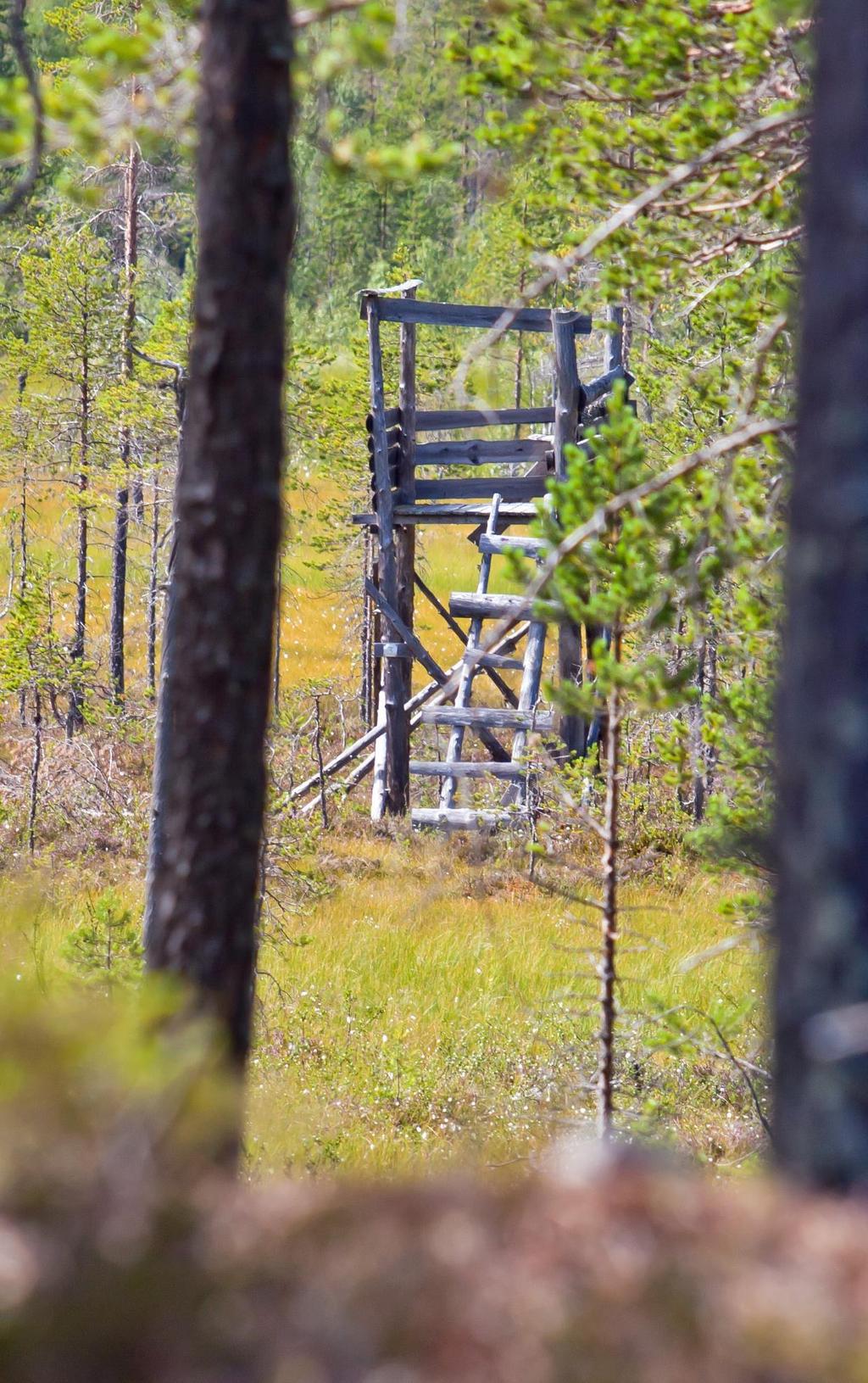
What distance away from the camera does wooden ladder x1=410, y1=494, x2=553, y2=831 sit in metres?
13.5

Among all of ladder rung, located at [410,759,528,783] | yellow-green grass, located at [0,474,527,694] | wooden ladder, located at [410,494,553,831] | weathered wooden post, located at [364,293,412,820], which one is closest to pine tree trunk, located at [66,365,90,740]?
yellow-green grass, located at [0,474,527,694]

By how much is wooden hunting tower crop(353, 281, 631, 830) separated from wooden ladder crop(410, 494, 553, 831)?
19 millimetres

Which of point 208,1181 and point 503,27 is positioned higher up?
point 503,27

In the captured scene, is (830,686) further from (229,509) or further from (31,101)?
(31,101)

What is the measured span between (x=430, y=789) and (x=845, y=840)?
14724 millimetres

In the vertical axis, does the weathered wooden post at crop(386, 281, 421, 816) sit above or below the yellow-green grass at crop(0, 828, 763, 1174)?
above

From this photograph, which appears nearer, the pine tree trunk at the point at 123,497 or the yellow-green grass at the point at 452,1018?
the yellow-green grass at the point at 452,1018

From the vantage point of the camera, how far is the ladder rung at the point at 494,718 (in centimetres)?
1333

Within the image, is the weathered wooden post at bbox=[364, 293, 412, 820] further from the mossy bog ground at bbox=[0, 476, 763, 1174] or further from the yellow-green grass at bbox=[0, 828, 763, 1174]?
the yellow-green grass at bbox=[0, 828, 763, 1174]

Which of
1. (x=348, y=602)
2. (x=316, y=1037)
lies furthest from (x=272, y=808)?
(x=348, y=602)

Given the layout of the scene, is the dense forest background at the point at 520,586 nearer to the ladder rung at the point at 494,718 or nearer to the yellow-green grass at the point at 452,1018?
the yellow-green grass at the point at 452,1018

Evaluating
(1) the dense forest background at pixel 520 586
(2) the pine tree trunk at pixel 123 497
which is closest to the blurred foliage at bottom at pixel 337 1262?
(1) the dense forest background at pixel 520 586

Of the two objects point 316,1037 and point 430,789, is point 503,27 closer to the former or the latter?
point 316,1037

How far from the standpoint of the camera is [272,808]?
29.4 ft
